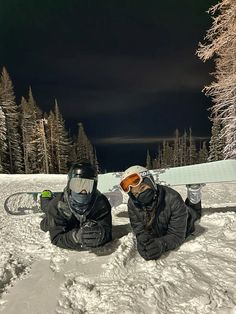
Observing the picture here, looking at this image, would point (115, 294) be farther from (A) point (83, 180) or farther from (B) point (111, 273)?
(A) point (83, 180)

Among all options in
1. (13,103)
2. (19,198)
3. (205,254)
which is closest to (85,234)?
(205,254)

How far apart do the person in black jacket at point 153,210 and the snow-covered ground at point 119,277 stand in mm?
233

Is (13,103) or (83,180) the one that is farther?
(13,103)

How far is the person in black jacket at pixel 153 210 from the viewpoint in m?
4.38

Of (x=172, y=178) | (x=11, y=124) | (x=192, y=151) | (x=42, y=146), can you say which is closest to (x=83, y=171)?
(x=172, y=178)

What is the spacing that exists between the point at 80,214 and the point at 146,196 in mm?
1093

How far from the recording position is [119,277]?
3734 mm

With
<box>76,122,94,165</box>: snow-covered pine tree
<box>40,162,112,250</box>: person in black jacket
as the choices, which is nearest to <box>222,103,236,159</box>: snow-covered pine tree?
<box>40,162,112,250</box>: person in black jacket

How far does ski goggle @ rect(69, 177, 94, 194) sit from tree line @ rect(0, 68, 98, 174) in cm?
3702

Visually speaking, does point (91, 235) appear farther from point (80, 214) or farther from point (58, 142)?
point (58, 142)

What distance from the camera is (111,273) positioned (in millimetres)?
3832

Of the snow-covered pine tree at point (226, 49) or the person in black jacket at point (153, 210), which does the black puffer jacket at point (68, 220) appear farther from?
the snow-covered pine tree at point (226, 49)

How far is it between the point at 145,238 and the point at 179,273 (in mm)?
688

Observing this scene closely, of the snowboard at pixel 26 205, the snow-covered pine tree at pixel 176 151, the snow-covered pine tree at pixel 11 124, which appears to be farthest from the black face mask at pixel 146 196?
the snow-covered pine tree at pixel 176 151
